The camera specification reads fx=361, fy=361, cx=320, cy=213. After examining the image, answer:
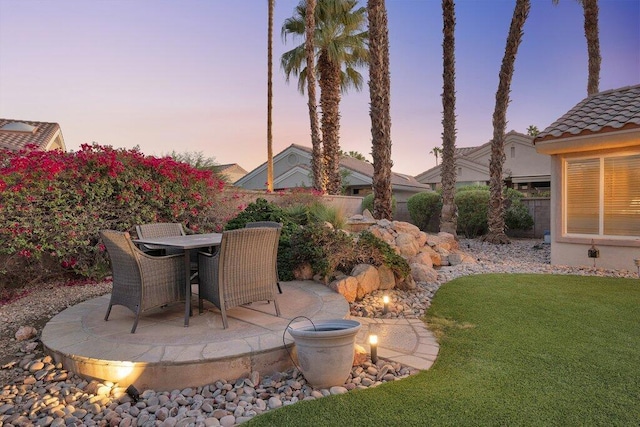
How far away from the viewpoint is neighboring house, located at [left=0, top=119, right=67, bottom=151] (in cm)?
1388

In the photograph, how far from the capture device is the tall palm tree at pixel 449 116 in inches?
440

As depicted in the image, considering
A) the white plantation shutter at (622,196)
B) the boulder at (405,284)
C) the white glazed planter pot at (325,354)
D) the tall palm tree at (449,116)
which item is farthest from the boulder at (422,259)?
the white glazed planter pot at (325,354)

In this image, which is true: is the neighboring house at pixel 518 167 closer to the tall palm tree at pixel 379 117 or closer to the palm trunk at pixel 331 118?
the palm trunk at pixel 331 118

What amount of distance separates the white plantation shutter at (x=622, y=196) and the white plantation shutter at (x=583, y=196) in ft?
0.52

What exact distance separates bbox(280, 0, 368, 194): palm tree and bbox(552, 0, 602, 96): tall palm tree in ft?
28.8

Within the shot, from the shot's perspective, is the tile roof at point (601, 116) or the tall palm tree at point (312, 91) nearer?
the tile roof at point (601, 116)

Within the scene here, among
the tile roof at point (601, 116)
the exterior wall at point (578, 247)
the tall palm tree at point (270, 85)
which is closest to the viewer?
the tile roof at point (601, 116)

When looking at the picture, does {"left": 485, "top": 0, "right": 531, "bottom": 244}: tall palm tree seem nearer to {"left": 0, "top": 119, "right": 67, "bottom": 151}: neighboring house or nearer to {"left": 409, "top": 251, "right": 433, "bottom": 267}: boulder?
{"left": 409, "top": 251, "right": 433, "bottom": 267}: boulder

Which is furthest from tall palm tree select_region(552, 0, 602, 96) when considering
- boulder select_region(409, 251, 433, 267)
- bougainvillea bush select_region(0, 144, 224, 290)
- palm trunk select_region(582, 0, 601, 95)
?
bougainvillea bush select_region(0, 144, 224, 290)

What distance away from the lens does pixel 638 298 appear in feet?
16.5

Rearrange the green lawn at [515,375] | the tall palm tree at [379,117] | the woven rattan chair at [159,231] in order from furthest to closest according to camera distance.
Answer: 1. the tall palm tree at [379,117]
2. the woven rattan chair at [159,231]
3. the green lawn at [515,375]

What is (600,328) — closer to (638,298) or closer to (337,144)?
(638,298)

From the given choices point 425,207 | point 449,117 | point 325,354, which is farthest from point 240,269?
point 425,207

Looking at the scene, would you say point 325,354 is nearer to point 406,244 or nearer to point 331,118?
point 406,244
